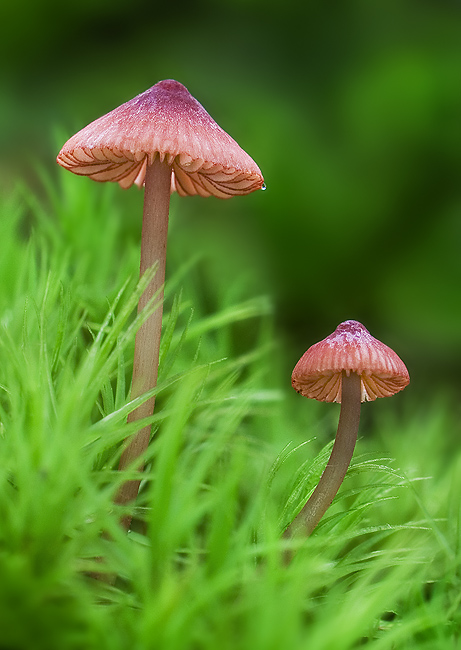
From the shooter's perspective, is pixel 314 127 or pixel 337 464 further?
pixel 314 127

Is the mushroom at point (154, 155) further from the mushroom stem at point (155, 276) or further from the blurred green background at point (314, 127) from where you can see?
the blurred green background at point (314, 127)

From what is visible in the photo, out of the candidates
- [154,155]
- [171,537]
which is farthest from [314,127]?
[171,537]

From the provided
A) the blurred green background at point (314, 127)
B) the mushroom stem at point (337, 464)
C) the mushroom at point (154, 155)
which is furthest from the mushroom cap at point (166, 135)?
the blurred green background at point (314, 127)

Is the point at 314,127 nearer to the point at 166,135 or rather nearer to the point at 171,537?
the point at 166,135

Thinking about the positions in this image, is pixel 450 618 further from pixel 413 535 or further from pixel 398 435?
pixel 398 435

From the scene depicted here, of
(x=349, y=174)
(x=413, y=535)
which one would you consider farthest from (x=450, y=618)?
(x=349, y=174)
